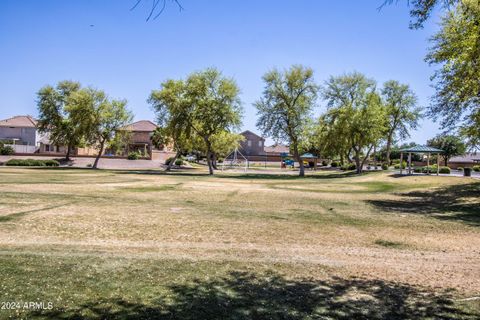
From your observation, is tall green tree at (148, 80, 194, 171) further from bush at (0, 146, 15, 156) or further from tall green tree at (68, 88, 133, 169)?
bush at (0, 146, 15, 156)

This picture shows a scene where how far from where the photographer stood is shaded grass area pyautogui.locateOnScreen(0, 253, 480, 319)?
5.67 metres

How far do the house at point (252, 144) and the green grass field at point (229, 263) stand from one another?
370 ft

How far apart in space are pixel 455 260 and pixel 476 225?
7.13 metres

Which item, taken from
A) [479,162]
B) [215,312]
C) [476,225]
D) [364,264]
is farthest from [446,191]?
[479,162]

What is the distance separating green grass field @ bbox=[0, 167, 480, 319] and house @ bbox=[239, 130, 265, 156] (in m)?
113

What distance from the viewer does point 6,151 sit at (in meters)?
67.4

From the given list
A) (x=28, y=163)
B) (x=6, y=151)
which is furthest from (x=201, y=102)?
(x=6, y=151)

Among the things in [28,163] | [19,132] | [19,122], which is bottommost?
[28,163]

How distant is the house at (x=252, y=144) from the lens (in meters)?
129

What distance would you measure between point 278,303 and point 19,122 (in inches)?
3924

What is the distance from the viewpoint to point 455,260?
9539mm

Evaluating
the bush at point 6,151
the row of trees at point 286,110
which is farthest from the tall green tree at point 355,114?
the bush at point 6,151

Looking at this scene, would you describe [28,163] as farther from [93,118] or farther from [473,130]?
[473,130]

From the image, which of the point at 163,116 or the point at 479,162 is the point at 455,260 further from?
the point at 479,162
